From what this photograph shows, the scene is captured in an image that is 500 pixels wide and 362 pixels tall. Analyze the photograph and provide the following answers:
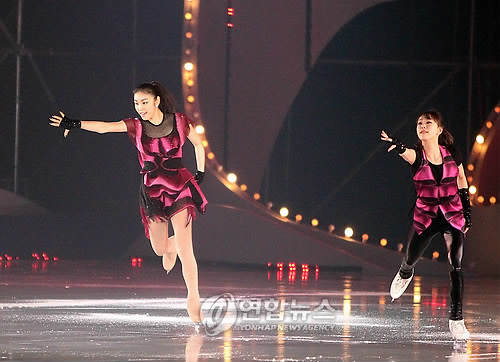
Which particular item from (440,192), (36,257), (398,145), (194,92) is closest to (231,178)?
(194,92)

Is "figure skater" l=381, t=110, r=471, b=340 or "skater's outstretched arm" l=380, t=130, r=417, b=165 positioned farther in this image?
"figure skater" l=381, t=110, r=471, b=340

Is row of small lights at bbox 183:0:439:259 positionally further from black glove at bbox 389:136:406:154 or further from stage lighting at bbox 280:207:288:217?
black glove at bbox 389:136:406:154

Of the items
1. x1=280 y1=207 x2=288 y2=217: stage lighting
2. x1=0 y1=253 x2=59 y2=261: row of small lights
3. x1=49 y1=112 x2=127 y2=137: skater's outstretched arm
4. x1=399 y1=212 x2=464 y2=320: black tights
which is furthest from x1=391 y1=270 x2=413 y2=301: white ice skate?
x1=0 y1=253 x2=59 y2=261: row of small lights

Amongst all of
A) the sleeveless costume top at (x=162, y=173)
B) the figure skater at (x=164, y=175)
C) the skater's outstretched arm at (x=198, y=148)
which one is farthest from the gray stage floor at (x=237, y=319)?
the skater's outstretched arm at (x=198, y=148)

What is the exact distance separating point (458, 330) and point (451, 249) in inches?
23.5

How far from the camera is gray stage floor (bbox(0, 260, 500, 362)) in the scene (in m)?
6.32

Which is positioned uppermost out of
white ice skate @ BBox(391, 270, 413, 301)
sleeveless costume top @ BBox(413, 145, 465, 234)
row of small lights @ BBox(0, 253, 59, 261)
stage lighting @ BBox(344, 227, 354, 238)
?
sleeveless costume top @ BBox(413, 145, 465, 234)

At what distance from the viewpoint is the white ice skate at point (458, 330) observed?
23.7 ft

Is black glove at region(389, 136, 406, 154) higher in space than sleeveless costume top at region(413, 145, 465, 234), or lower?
higher

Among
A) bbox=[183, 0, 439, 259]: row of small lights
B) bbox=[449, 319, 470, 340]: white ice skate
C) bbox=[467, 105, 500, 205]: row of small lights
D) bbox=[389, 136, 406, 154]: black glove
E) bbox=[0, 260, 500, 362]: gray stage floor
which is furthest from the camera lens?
bbox=[183, 0, 439, 259]: row of small lights

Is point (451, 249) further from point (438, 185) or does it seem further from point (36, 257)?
point (36, 257)

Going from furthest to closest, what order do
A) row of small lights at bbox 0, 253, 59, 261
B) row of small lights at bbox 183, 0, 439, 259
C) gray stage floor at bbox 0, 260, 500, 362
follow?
row of small lights at bbox 183, 0, 439, 259 < row of small lights at bbox 0, 253, 59, 261 < gray stage floor at bbox 0, 260, 500, 362

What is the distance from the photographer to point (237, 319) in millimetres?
8086

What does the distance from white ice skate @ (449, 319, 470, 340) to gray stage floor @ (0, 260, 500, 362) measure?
5 centimetres
